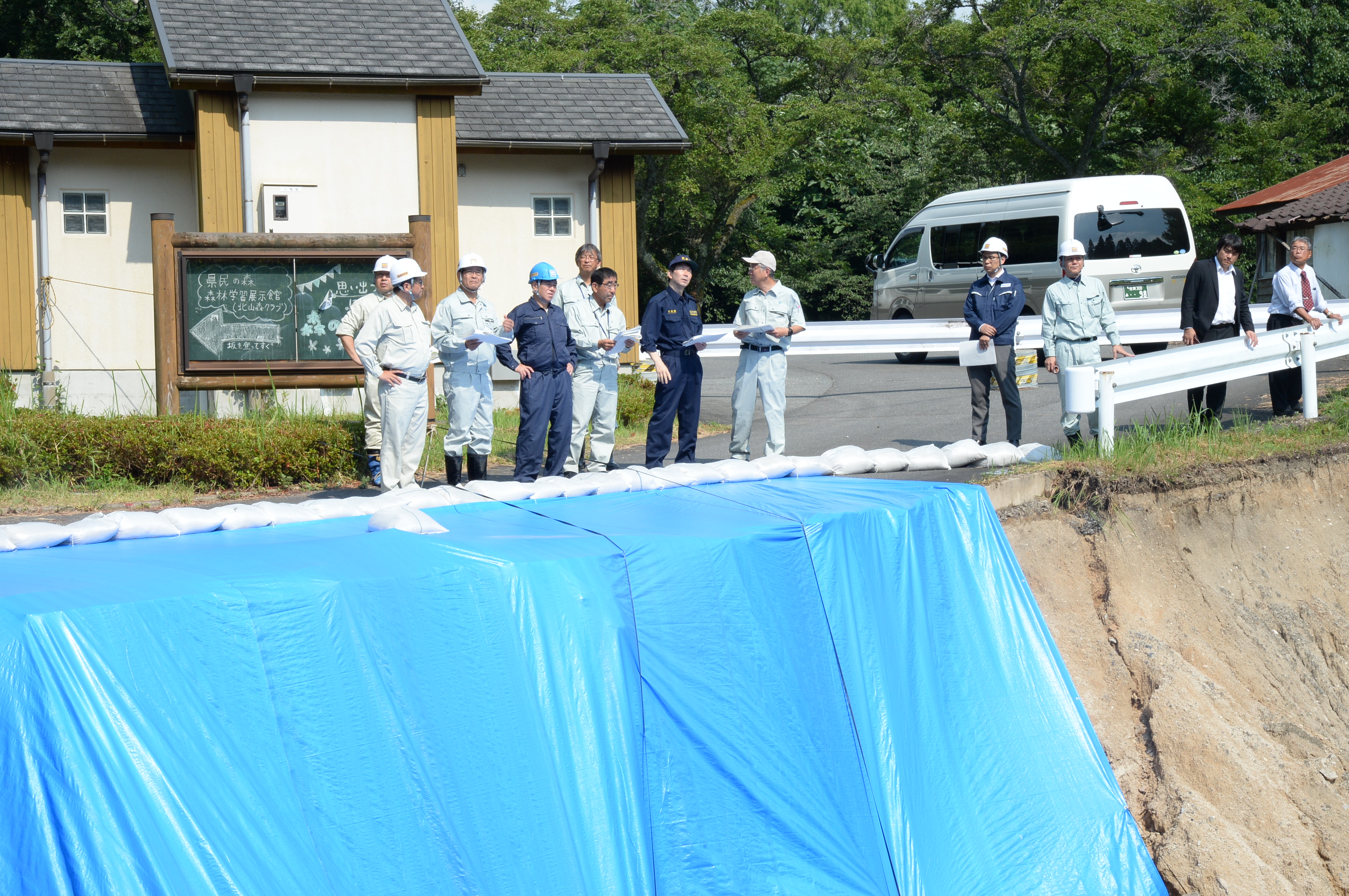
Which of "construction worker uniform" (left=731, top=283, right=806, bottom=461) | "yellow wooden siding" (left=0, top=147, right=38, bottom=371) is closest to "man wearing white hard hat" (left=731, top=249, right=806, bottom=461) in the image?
"construction worker uniform" (left=731, top=283, right=806, bottom=461)

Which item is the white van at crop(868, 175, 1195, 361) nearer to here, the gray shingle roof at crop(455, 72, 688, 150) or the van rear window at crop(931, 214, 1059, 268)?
the van rear window at crop(931, 214, 1059, 268)

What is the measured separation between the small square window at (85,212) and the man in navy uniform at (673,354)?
8.60 metres

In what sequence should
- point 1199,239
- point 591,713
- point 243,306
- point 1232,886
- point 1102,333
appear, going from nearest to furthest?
point 591,713 < point 1232,886 < point 1102,333 < point 243,306 < point 1199,239

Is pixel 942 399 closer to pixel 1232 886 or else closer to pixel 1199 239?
pixel 1232 886

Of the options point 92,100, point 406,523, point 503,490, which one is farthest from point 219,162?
point 406,523

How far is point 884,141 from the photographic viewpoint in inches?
1293

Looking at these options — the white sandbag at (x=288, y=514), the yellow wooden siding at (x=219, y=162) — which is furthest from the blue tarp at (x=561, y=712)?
the yellow wooden siding at (x=219, y=162)

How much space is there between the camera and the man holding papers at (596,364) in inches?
351

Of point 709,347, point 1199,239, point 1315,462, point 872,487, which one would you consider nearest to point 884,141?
point 1199,239

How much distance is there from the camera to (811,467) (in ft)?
24.7

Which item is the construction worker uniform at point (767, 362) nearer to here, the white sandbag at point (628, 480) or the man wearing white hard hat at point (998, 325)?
the man wearing white hard hat at point (998, 325)

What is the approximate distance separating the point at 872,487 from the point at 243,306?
19.6ft

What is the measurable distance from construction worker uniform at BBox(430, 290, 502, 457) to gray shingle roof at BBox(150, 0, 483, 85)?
596 centimetres

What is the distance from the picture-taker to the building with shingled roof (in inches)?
524
